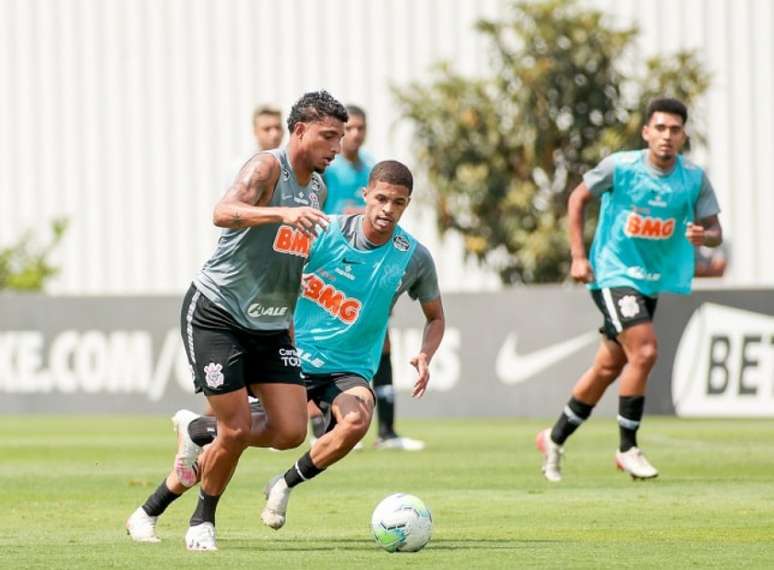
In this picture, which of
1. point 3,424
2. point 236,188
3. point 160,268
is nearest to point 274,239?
point 236,188

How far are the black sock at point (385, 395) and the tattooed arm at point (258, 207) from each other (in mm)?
6415

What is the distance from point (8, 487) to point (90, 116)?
23.3m

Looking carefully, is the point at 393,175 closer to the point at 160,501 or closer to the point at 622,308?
the point at 160,501

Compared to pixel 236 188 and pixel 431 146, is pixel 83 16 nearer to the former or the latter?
pixel 431 146

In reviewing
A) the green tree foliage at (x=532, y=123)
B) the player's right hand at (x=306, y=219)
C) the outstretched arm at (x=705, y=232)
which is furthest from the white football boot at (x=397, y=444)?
the green tree foliage at (x=532, y=123)

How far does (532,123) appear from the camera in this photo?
2794cm

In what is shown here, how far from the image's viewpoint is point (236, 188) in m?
8.24

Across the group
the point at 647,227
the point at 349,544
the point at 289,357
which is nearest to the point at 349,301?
the point at 289,357

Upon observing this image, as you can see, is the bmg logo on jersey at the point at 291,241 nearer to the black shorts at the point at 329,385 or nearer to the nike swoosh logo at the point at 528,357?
the black shorts at the point at 329,385

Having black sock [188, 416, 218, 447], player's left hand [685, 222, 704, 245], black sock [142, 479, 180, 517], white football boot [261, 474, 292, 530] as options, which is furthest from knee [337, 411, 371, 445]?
player's left hand [685, 222, 704, 245]

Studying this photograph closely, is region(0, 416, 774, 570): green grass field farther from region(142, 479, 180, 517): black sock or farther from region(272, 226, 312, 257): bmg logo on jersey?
region(272, 226, 312, 257): bmg logo on jersey

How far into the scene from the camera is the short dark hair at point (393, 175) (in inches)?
362

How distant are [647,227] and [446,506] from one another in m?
2.86

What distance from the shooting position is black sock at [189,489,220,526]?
27.7 feet
